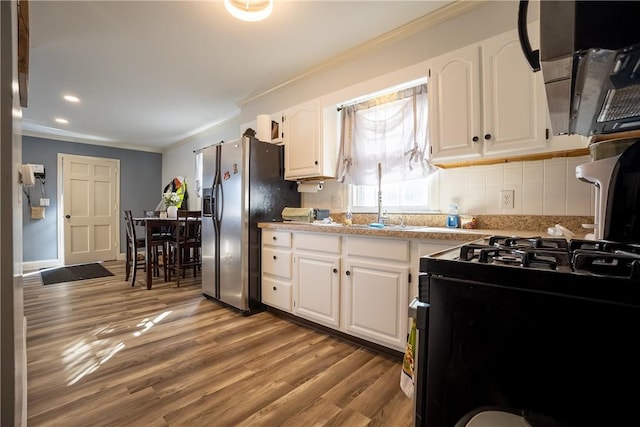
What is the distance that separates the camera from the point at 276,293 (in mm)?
2738

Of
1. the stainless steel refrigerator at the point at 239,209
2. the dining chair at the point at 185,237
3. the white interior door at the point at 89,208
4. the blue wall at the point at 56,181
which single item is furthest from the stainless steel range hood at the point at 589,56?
the white interior door at the point at 89,208

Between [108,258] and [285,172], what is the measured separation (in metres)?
5.18

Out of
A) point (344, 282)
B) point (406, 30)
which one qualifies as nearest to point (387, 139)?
point (406, 30)

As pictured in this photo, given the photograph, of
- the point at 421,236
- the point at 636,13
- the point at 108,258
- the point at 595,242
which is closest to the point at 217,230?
the point at 421,236

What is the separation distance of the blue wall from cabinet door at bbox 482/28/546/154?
6208mm

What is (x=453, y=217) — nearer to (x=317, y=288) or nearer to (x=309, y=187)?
(x=317, y=288)

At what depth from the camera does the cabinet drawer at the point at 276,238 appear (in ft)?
8.64

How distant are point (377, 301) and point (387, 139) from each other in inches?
57.4

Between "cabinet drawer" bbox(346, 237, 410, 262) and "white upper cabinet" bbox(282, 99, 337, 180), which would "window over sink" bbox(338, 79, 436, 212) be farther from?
"cabinet drawer" bbox(346, 237, 410, 262)

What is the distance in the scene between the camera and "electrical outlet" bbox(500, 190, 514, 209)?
6.58 feet

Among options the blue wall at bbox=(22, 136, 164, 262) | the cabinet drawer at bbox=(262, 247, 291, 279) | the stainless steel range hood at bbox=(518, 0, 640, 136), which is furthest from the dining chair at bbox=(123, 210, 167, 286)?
the stainless steel range hood at bbox=(518, 0, 640, 136)

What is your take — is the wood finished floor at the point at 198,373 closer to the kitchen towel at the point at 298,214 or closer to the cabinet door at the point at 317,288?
the cabinet door at the point at 317,288

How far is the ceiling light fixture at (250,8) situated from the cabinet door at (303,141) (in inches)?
40.2

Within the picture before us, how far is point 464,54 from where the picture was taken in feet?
6.24
